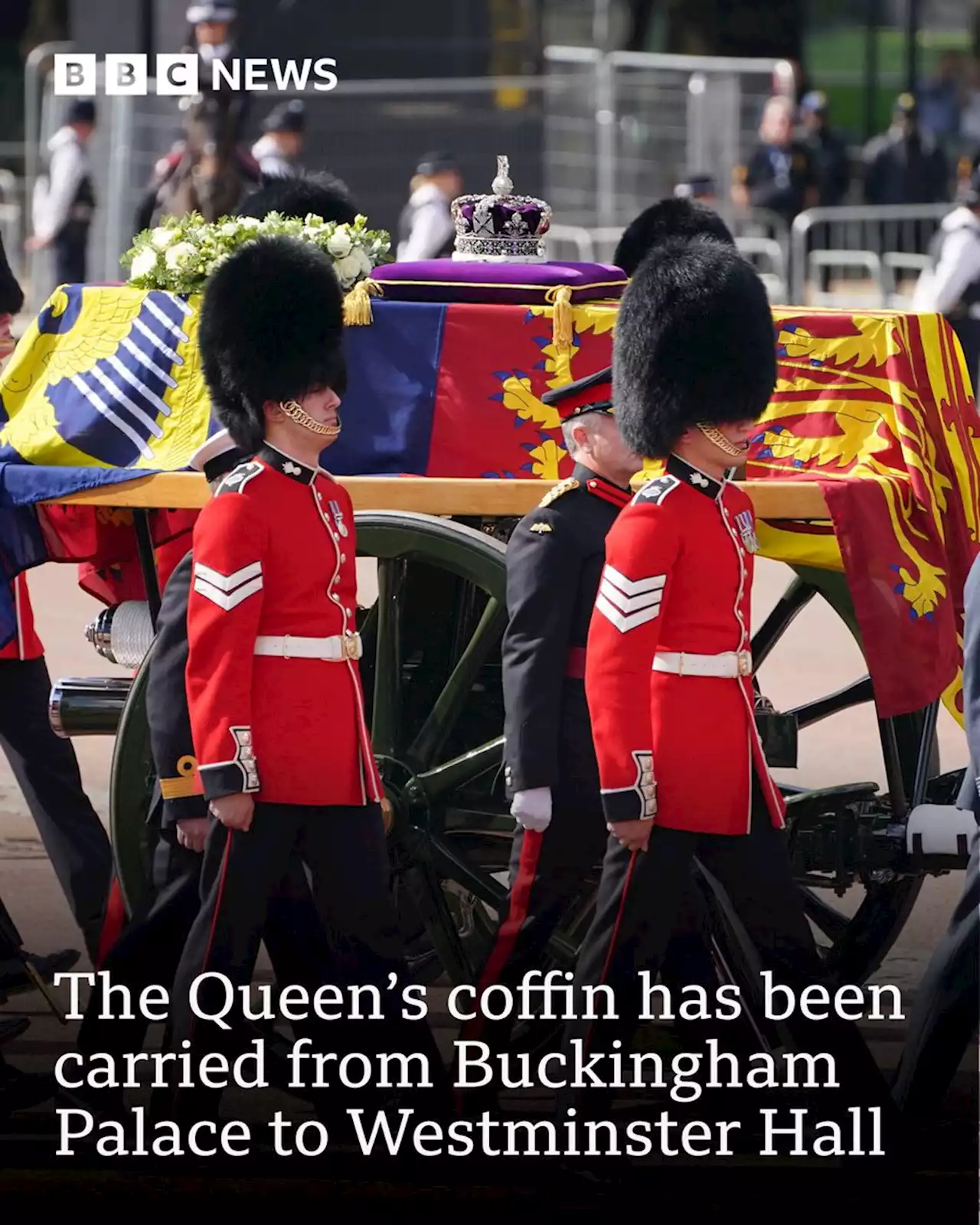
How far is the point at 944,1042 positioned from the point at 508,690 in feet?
2.95

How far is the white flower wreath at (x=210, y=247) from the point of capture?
5.11 m

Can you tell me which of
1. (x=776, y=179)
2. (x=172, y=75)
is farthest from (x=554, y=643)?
(x=776, y=179)

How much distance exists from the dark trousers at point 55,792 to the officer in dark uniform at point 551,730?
1.20 meters

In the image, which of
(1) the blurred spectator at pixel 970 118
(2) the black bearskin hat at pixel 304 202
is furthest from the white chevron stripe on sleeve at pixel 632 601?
(1) the blurred spectator at pixel 970 118

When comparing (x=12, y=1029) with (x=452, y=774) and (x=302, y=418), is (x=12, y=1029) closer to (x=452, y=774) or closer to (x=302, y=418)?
(x=452, y=774)

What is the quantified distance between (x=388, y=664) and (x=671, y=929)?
2.74 feet

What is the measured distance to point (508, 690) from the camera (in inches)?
174

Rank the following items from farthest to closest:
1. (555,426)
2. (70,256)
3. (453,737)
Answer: (70,256) → (453,737) → (555,426)

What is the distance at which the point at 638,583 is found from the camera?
4.18 meters

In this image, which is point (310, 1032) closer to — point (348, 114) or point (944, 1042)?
point (944, 1042)

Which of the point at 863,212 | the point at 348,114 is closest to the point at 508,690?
the point at 348,114

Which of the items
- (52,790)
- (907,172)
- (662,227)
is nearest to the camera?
A: (52,790)

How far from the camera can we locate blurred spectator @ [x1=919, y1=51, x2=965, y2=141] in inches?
864

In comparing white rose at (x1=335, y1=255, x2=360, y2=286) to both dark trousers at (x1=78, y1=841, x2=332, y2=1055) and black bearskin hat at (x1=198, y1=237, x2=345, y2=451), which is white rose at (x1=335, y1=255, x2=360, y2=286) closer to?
black bearskin hat at (x1=198, y1=237, x2=345, y2=451)
